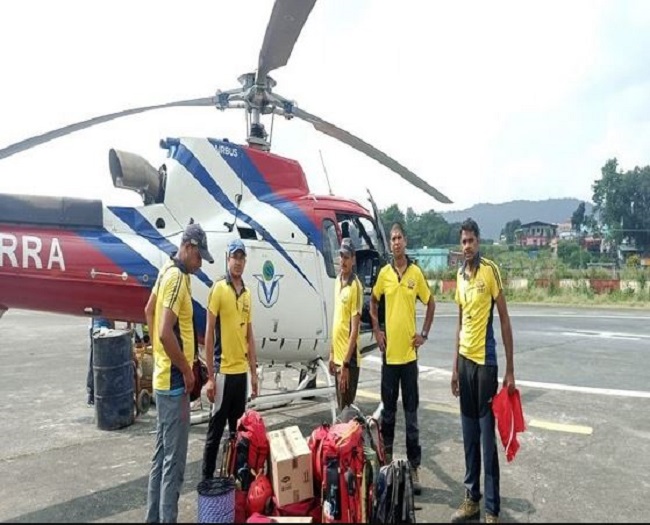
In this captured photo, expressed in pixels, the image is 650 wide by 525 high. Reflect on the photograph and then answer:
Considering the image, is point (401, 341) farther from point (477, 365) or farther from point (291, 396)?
point (291, 396)

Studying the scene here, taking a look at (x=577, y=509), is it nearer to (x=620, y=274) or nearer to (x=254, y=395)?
(x=254, y=395)

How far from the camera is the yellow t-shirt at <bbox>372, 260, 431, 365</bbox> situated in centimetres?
470

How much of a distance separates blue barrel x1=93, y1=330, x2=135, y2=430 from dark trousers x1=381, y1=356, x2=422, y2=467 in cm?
350

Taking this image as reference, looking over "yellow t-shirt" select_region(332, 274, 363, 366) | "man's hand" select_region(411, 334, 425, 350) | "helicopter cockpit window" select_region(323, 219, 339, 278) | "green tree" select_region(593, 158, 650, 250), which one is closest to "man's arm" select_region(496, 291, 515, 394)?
"man's hand" select_region(411, 334, 425, 350)

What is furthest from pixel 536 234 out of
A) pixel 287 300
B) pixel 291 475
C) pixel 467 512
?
pixel 291 475

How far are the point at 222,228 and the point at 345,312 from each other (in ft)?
5.57

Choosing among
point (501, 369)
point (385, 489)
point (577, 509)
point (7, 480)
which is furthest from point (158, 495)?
point (501, 369)

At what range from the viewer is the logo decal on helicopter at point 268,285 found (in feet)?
18.8

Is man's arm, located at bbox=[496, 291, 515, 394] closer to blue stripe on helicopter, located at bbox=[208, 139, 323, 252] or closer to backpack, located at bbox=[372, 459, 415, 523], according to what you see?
backpack, located at bbox=[372, 459, 415, 523]

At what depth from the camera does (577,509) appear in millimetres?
4129

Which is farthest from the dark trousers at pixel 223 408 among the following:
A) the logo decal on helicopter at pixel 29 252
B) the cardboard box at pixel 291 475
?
the logo decal on helicopter at pixel 29 252

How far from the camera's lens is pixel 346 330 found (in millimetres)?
5223

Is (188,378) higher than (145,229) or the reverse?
the reverse

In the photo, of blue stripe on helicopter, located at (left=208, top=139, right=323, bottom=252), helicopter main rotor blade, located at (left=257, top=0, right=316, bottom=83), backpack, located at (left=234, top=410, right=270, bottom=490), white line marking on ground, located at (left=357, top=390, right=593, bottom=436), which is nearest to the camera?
backpack, located at (left=234, top=410, right=270, bottom=490)
